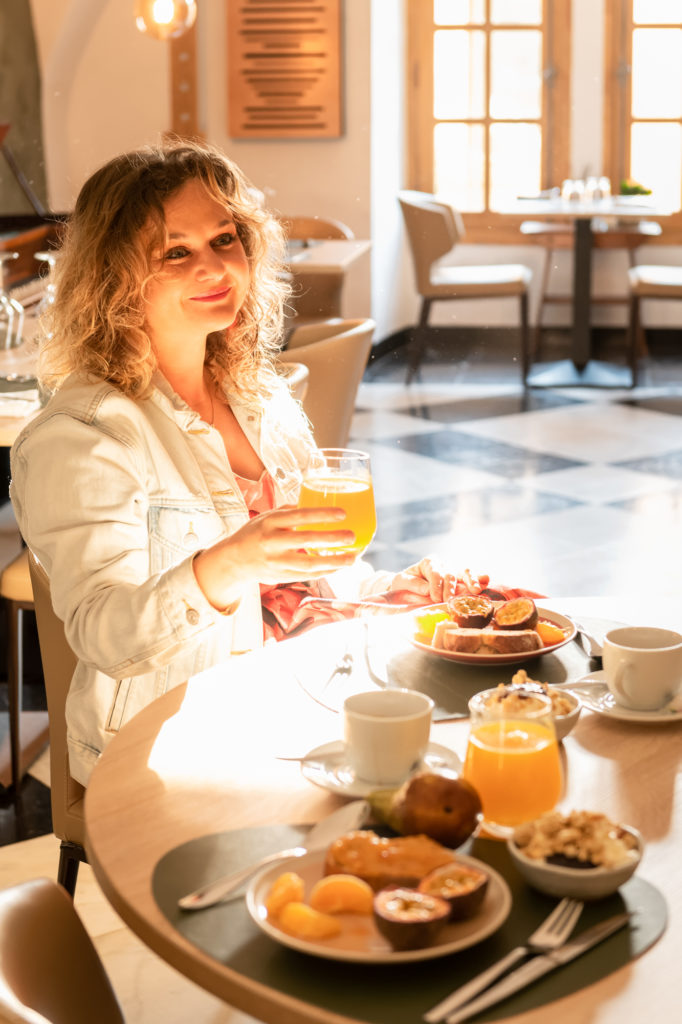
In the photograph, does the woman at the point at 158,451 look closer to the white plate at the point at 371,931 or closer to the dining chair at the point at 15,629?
the white plate at the point at 371,931

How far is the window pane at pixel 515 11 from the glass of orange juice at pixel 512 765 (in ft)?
24.2

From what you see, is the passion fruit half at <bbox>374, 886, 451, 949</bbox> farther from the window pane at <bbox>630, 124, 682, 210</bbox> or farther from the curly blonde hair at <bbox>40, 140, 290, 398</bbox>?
the window pane at <bbox>630, 124, 682, 210</bbox>

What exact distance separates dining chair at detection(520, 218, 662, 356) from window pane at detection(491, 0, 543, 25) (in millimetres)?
1198

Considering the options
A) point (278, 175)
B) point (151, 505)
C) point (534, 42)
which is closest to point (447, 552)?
point (151, 505)

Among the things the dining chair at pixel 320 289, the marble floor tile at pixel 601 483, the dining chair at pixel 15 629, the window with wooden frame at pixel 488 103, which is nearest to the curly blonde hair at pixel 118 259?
the dining chair at pixel 15 629

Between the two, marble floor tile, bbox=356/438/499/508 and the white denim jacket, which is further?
marble floor tile, bbox=356/438/499/508

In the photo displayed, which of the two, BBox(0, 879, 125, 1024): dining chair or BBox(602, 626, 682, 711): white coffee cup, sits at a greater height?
BBox(602, 626, 682, 711): white coffee cup

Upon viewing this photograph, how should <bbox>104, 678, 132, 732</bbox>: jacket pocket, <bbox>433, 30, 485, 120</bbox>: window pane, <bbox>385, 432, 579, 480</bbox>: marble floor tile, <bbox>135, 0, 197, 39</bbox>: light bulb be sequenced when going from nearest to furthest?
<bbox>104, 678, 132, 732</bbox>: jacket pocket
<bbox>135, 0, 197, 39</bbox>: light bulb
<bbox>385, 432, 579, 480</bbox>: marble floor tile
<bbox>433, 30, 485, 120</bbox>: window pane

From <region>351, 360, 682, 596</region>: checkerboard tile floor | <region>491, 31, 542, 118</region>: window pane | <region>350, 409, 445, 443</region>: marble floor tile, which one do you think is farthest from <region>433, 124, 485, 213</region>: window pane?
<region>350, 409, 445, 443</region>: marble floor tile

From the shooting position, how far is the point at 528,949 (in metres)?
0.88

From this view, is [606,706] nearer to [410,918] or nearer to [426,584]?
[426,584]

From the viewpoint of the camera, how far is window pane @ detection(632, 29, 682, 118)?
7.73 meters

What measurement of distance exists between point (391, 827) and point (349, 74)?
6766 mm

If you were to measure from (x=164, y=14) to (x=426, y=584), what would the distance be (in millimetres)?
4140
